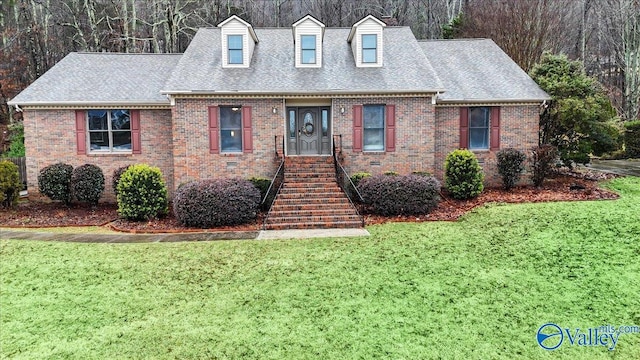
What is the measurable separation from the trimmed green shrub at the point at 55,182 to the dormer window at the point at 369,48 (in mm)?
11212

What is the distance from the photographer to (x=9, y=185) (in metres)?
12.9

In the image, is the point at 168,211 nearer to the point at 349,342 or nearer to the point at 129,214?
the point at 129,214

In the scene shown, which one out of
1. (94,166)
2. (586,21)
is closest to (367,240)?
(94,166)

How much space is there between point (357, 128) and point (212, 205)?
5.74 metres

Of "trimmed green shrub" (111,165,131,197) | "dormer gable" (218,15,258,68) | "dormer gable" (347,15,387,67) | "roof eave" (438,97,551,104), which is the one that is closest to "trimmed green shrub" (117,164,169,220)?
"trimmed green shrub" (111,165,131,197)

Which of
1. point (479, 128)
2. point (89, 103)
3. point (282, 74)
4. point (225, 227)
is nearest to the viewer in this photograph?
point (225, 227)

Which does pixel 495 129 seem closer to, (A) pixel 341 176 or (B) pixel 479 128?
(B) pixel 479 128

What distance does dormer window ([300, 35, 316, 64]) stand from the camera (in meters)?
14.9

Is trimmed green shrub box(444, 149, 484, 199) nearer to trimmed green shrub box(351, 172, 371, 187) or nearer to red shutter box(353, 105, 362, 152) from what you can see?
trimmed green shrub box(351, 172, 371, 187)

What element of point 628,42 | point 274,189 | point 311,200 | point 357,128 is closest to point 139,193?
point 274,189

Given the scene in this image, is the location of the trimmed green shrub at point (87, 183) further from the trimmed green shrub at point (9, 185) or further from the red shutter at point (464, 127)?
the red shutter at point (464, 127)

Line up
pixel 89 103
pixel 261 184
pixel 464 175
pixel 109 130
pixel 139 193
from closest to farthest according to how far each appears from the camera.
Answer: pixel 139 193, pixel 464 175, pixel 261 184, pixel 89 103, pixel 109 130

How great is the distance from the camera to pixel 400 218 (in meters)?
11.5

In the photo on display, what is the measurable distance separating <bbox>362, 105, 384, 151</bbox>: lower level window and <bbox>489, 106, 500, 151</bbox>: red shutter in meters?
4.23
